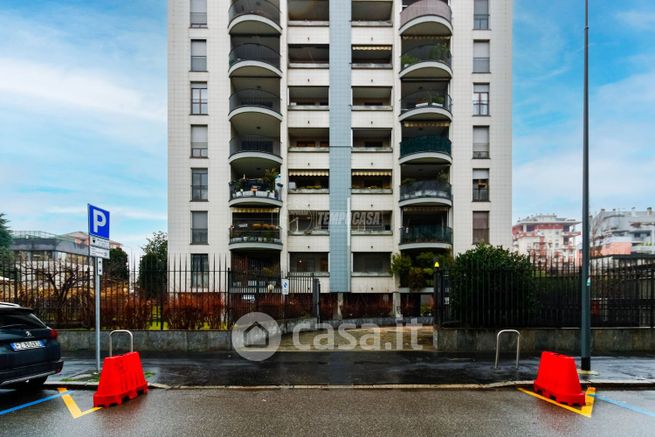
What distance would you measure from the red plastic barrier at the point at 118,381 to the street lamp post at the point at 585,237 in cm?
916

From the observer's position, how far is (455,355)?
35.9ft

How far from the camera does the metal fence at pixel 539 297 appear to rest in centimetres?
1188

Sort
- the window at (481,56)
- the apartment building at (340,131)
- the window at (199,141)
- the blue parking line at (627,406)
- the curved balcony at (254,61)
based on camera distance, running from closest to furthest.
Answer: the blue parking line at (627,406) < the curved balcony at (254,61) < the apartment building at (340,131) < the window at (199,141) < the window at (481,56)

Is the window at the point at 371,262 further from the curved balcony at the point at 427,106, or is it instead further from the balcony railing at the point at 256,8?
the balcony railing at the point at 256,8

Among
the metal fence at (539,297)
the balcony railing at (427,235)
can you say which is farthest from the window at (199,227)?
the metal fence at (539,297)

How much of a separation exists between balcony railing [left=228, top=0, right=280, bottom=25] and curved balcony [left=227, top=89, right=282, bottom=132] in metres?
5.28

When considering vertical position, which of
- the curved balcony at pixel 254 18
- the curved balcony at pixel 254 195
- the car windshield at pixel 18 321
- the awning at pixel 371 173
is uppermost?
the curved balcony at pixel 254 18

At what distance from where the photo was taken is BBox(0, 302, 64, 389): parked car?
6.54 m

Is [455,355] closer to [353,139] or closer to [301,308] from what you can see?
[301,308]

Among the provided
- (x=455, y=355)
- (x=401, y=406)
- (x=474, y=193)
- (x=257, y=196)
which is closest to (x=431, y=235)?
(x=474, y=193)

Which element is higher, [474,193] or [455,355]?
[474,193]

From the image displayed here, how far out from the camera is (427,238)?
91.6 ft

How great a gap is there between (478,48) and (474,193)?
10.7 m

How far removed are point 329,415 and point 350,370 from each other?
115 inches
